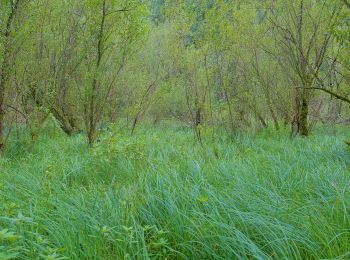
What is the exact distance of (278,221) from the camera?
99.2 inches

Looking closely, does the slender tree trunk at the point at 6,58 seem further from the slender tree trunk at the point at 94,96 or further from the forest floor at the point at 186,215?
the forest floor at the point at 186,215

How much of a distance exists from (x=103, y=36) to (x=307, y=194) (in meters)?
5.25

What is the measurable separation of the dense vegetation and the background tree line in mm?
37

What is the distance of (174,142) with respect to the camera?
8320 millimetres

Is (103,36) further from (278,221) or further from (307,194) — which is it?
(278,221)

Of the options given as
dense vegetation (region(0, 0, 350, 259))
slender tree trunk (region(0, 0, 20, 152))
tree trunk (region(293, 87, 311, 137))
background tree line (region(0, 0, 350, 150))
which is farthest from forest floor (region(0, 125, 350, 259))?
tree trunk (region(293, 87, 311, 137))

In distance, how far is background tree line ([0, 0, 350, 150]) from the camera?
22.5 ft

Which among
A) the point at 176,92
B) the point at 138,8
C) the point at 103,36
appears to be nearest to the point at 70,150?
the point at 103,36

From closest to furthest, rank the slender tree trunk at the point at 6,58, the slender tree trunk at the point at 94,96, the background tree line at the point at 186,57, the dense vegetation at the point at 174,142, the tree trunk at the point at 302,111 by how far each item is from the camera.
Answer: the dense vegetation at the point at 174,142
the slender tree trunk at the point at 6,58
the background tree line at the point at 186,57
the slender tree trunk at the point at 94,96
the tree trunk at the point at 302,111

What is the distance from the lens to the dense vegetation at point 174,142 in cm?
247

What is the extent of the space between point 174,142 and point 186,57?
6.63 ft

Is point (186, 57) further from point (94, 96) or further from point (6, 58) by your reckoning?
point (6, 58)

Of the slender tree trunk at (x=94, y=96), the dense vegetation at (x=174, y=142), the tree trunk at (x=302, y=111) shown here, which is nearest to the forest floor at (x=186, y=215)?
the dense vegetation at (x=174, y=142)

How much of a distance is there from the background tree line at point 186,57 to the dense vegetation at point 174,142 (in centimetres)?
4
